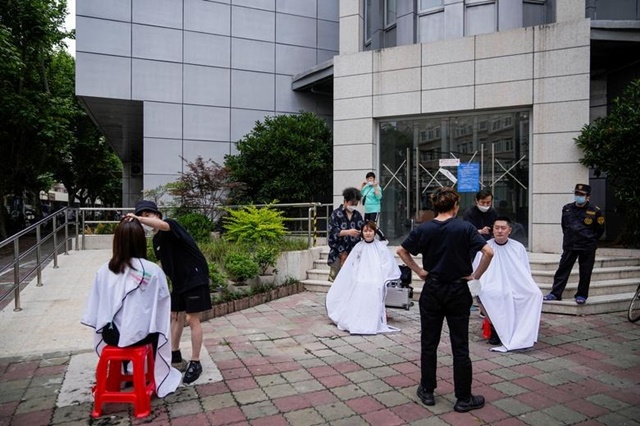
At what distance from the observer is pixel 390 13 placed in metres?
12.5

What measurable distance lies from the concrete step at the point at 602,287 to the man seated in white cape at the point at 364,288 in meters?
3.21

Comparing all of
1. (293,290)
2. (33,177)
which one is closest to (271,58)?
(293,290)

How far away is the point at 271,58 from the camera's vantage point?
15422mm

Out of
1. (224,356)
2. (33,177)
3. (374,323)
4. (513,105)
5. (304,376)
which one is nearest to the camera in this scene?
(304,376)

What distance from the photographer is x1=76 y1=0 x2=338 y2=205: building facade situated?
13.6m

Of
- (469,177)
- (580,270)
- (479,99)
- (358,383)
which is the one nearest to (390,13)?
(479,99)

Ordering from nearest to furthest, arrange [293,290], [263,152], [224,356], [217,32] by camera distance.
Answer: [224,356]
[293,290]
[263,152]
[217,32]

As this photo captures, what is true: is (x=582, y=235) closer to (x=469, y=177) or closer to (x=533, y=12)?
(x=469, y=177)

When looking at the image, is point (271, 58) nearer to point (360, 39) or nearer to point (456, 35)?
point (360, 39)

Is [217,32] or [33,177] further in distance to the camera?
[33,177]

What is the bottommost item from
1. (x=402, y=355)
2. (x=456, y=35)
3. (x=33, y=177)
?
(x=402, y=355)

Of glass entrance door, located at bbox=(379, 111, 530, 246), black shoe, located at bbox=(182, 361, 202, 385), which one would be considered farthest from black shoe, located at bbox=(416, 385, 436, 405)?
glass entrance door, located at bbox=(379, 111, 530, 246)

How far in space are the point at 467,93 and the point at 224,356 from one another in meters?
8.39

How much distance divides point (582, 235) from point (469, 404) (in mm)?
4048
